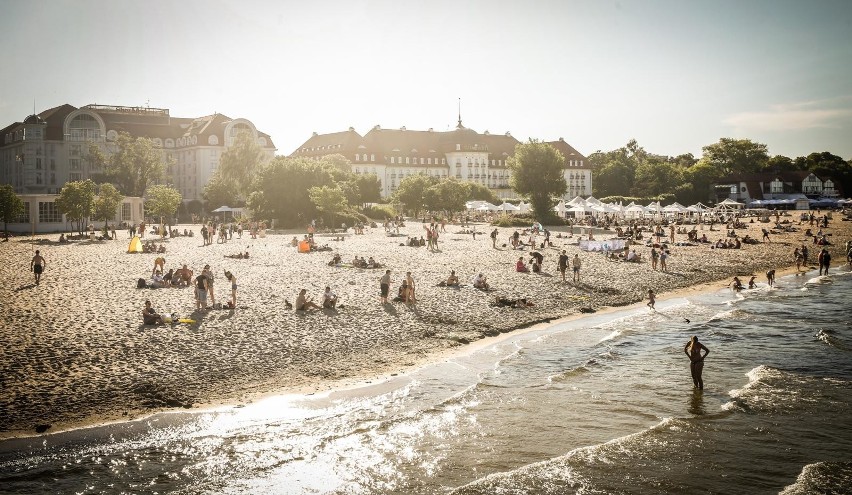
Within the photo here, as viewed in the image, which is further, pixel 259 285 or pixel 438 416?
pixel 259 285

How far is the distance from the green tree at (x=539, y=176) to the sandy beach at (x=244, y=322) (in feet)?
109

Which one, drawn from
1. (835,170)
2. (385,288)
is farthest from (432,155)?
(385,288)

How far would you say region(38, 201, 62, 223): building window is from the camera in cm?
5544

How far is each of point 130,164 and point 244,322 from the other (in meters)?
68.6

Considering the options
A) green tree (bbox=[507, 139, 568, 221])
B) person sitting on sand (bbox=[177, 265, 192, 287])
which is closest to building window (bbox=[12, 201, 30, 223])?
person sitting on sand (bbox=[177, 265, 192, 287])

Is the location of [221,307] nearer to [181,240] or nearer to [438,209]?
[181,240]

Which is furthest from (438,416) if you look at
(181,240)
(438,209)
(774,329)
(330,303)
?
(438,209)

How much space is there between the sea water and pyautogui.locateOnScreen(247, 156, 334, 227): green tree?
46.5 metres

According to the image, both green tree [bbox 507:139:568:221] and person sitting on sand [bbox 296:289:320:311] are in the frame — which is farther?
green tree [bbox 507:139:568:221]

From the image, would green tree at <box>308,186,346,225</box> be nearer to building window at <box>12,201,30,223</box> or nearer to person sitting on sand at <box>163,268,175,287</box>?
building window at <box>12,201,30,223</box>

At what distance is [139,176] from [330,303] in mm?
68614

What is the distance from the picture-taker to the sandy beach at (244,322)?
13695 mm

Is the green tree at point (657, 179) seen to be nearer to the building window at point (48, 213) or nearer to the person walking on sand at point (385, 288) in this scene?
the building window at point (48, 213)

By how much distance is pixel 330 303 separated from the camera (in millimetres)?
22203
